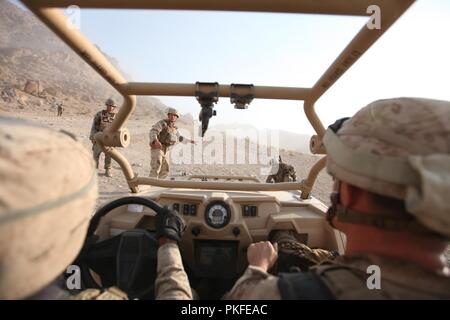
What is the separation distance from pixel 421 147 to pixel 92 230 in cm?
159

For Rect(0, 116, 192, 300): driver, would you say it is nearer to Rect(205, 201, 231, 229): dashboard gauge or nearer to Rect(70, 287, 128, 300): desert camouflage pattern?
Rect(70, 287, 128, 300): desert camouflage pattern

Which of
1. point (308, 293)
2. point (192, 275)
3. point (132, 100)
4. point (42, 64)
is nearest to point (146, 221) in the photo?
point (192, 275)

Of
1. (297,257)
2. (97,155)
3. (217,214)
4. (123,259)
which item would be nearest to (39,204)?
(123,259)

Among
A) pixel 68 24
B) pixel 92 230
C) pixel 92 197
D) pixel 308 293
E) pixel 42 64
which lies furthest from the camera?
pixel 42 64

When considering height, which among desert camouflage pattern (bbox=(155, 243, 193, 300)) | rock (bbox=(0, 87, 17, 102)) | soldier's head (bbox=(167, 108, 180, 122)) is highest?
rock (bbox=(0, 87, 17, 102))

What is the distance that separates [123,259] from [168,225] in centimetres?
34

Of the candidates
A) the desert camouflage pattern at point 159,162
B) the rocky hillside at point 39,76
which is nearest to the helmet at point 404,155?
the desert camouflage pattern at point 159,162

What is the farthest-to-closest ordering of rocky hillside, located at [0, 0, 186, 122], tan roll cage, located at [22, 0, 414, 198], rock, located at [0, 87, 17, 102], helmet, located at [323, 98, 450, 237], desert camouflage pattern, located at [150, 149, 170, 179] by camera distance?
1. rocky hillside, located at [0, 0, 186, 122]
2. rock, located at [0, 87, 17, 102]
3. desert camouflage pattern, located at [150, 149, 170, 179]
4. tan roll cage, located at [22, 0, 414, 198]
5. helmet, located at [323, 98, 450, 237]

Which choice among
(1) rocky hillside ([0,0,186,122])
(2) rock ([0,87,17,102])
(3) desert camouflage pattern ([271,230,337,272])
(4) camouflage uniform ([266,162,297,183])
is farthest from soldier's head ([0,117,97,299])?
(2) rock ([0,87,17,102])

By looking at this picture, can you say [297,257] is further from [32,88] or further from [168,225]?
[32,88]

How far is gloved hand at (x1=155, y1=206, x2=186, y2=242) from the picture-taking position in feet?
5.65

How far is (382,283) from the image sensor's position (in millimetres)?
1090

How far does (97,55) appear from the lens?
1771mm
